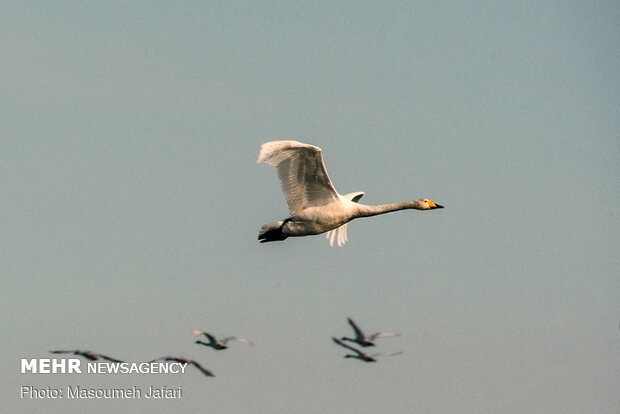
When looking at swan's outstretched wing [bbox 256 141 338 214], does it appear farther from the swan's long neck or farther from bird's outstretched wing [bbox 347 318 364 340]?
bird's outstretched wing [bbox 347 318 364 340]

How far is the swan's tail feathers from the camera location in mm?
57531

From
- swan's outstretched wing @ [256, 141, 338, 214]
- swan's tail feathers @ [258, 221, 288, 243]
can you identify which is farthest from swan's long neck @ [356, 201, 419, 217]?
swan's tail feathers @ [258, 221, 288, 243]

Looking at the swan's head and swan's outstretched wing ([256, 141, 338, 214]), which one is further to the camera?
the swan's head

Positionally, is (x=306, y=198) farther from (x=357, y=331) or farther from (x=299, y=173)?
(x=357, y=331)

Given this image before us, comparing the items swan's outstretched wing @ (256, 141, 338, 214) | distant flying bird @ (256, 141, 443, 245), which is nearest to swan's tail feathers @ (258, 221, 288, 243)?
distant flying bird @ (256, 141, 443, 245)

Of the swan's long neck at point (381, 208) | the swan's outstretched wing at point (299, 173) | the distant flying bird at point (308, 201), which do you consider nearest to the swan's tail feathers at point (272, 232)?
the distant flying bird at point (308, 201)

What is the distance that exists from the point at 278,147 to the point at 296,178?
2.41m

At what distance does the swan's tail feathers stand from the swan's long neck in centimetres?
315

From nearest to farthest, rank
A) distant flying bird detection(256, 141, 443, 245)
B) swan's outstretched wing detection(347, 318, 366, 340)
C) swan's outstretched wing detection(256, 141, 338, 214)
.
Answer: swan's outstretched wing detection(256, 141, 338, 214) < distant flying bird detection(256, 141, 443, 245) < swan's outstretched wing detection(347, 318, 366, 340)

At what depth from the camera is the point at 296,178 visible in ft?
185

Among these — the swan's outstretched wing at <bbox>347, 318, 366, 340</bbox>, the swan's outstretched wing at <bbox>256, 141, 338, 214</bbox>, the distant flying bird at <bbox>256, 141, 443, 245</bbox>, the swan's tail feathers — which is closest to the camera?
the swan's outstretched wing at <bbox>256, 141, 338, 214</bbox>

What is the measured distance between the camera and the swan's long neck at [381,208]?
5819 centimetres

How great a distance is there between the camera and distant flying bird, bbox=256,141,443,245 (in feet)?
182

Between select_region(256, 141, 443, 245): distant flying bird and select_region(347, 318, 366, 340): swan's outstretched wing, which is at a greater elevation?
select_region(256, 141, 443, 245): distant flying bird
